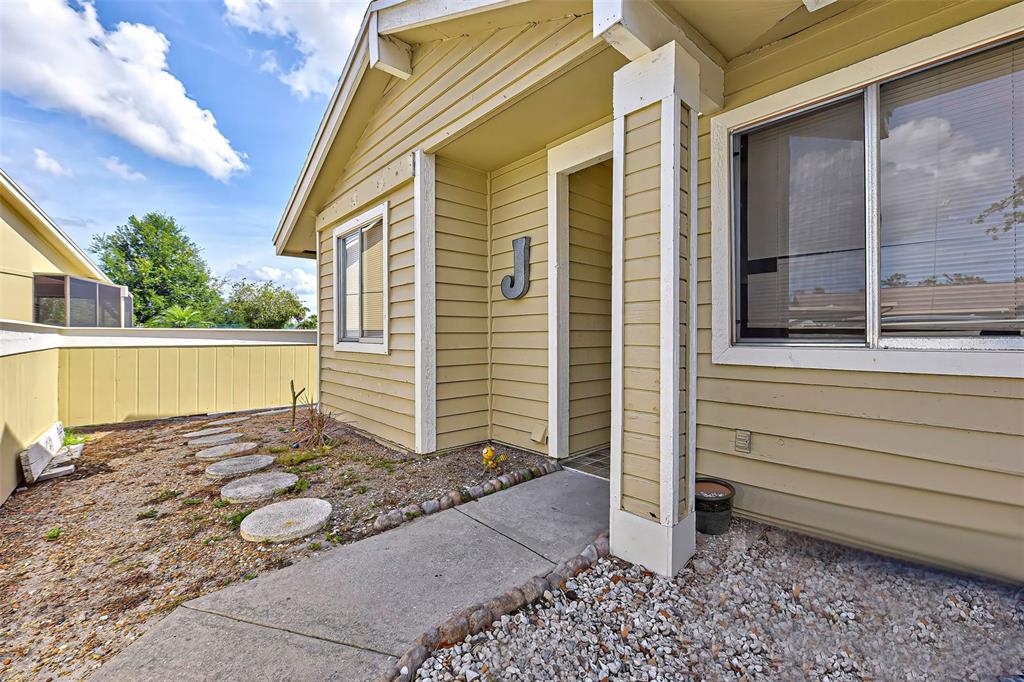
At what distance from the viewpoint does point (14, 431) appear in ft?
10.9

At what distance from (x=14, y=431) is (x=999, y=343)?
6.33 m

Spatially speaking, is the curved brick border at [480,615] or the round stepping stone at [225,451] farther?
the round stepping stone at [225,451]

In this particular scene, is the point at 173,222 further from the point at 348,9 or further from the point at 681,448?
the point at 681,448

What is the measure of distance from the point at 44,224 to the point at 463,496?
979 centimetres

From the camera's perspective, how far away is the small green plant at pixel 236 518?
2559 mm

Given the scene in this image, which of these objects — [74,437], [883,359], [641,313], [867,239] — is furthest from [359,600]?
[74,437]

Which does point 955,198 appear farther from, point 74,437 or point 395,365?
point 74,437

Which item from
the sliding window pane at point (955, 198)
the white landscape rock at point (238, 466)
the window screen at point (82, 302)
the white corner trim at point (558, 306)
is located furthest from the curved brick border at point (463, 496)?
the window screen at point (82, 302)

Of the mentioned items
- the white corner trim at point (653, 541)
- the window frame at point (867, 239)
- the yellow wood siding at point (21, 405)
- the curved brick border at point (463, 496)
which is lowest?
the curved brick border at point (463, 496)

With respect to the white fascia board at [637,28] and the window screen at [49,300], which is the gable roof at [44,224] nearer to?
the window screen at [49,300]

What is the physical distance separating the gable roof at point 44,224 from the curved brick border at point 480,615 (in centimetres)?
901

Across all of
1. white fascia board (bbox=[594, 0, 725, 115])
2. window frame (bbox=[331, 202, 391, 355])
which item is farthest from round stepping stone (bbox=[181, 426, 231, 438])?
white fascia board (bbox=[594, 0, 725, 115])

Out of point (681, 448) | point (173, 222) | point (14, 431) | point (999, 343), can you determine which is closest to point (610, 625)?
point (681, 448)

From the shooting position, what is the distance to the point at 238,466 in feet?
12.0
